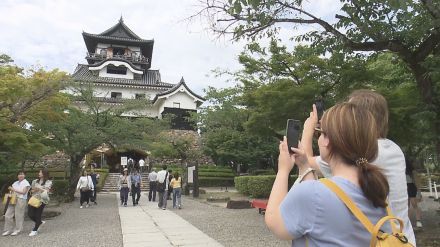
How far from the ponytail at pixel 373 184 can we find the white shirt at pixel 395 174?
0.90ft

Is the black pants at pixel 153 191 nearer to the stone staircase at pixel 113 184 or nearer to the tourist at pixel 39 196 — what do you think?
the stone staircase at pixel 113 184

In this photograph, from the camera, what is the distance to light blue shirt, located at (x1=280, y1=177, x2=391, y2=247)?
56.6 inches

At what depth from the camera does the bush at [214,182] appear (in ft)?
87.0

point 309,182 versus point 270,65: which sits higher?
point 270,65

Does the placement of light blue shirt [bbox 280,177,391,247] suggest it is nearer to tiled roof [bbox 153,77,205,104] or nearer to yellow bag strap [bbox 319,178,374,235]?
yellow bag strap [bbox 319,178,374,235]

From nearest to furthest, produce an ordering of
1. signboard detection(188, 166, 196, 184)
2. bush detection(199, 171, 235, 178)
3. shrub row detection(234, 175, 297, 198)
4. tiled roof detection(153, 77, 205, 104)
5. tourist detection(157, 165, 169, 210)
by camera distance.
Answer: tourist detection(157, 165, 169, 210) → shrub row detection(234, 175, 297, 198) → signboard detection(188, 166, 196, 184) → bush detection(199, 171, 235, 178) → tiled roof detection(153, 77, 205, 104)

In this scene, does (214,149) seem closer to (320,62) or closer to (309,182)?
(320,62)

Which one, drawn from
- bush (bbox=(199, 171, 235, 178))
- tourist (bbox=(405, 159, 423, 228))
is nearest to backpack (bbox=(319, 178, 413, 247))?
tourist (bbox=(405, 159, 423, 228))

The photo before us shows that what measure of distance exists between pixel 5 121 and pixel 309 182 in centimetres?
1055

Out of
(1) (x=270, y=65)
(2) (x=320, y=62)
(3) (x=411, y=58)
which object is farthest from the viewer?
(1) (x=270, y=65)

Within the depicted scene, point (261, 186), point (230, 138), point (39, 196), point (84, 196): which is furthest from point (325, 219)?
point (230, 138)

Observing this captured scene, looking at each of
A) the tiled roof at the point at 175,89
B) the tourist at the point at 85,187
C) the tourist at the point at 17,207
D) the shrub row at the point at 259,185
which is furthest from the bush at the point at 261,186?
the tiled roof at the point at 175,89

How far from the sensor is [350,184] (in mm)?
1508

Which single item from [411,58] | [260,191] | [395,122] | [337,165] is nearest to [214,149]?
[260,191]
